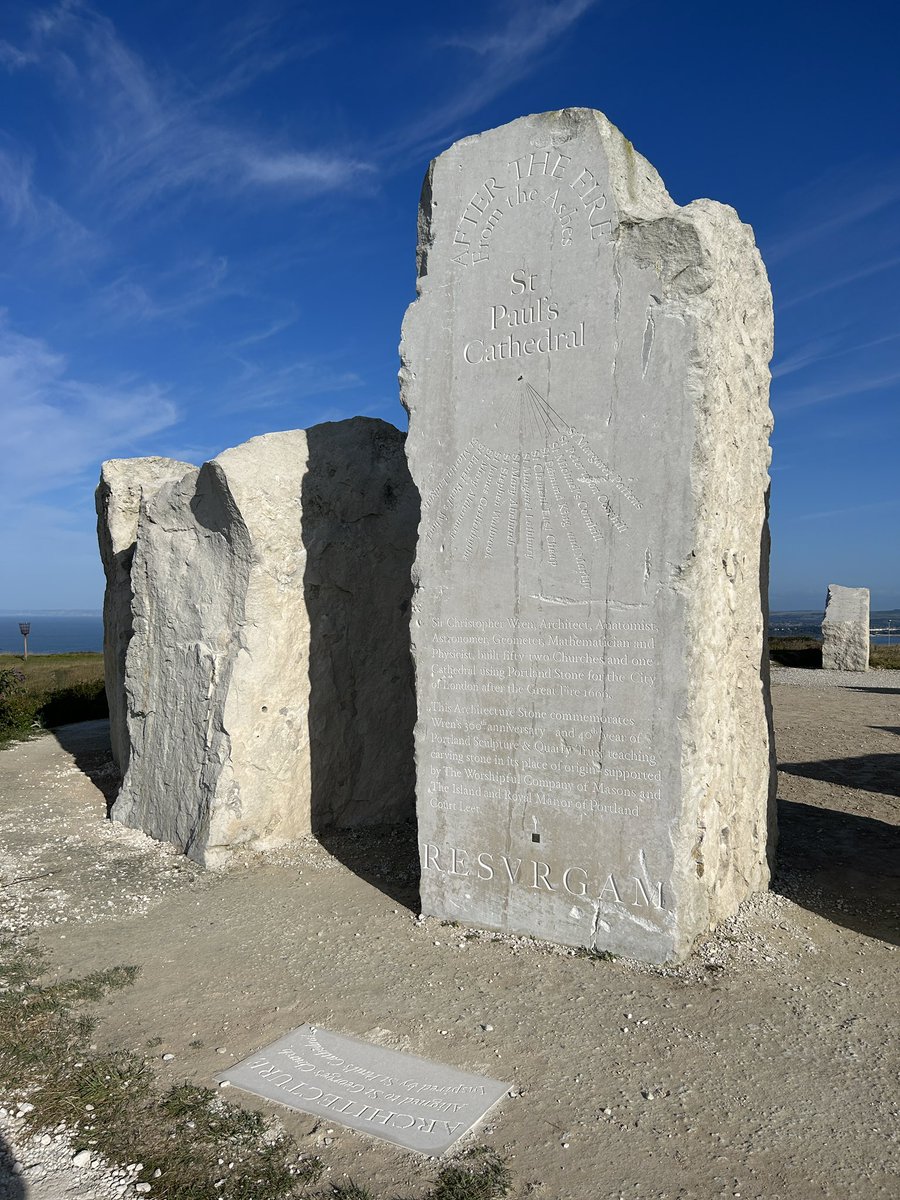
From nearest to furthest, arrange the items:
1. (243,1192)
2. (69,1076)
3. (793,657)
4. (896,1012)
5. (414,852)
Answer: (243,1192) → (69,1076) → (896,1012) → (414,852) → (793,657)

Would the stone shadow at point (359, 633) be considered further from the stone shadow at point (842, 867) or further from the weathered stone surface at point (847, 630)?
the weathered stone surface at point (847, 630)

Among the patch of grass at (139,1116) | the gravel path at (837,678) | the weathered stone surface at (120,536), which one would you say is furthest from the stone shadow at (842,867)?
the gravel path at (837,678)

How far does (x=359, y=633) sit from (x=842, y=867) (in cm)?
385

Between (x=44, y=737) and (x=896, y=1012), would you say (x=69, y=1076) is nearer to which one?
(x=896, y=1012)

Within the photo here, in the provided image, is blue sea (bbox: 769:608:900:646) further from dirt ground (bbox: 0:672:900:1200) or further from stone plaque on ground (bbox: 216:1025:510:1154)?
stone plaque on ground (bbox: 216:1025:510:1154)

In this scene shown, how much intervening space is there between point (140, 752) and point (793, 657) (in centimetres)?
1578

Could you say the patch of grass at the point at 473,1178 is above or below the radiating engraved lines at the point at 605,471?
below

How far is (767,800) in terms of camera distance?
18.2 ft

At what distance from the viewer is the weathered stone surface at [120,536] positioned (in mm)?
8203

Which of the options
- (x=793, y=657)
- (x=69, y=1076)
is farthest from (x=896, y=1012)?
(x=793, y=657)

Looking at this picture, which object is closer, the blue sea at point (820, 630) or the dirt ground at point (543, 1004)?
the dirt ground at point (543, 1004)

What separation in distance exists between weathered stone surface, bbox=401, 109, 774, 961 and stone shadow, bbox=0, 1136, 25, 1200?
2.47 metres

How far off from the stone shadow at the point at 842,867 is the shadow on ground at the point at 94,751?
5.49m

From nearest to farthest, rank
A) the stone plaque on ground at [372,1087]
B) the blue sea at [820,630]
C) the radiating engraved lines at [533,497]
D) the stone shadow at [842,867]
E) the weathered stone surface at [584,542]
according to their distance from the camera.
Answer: the stone plaque on ground at [372,1087], the weathered stone surface at [584,542], the radiating engraved lines at [533,497], the stone shadow at [842,867], the blue sea at [820,630]
